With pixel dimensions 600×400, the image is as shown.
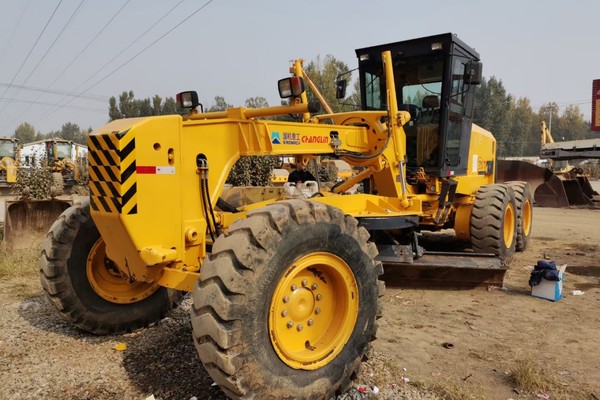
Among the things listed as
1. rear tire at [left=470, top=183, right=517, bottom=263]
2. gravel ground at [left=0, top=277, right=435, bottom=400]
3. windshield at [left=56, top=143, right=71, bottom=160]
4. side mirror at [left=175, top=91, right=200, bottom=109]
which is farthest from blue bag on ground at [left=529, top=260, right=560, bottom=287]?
windshield at [left=56, top=143, right=71, bottom=160]

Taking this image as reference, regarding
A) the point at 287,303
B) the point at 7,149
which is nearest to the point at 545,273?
the point at 287,303

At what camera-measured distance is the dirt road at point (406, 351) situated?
3412mm

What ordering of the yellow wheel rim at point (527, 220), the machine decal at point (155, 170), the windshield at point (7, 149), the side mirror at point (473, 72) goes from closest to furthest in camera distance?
the machine decal at point (155, 170)
the side mirror at point (473, 72)
the yellow wheel rim at point (527, 220)
the windshield at point (7, 149)

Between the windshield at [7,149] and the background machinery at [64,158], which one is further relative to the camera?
the windshield at [7,149]

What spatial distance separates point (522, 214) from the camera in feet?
26.5

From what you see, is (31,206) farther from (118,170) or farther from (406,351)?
(406,351)

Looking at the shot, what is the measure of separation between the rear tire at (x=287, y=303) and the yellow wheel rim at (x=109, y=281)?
1.77 meters

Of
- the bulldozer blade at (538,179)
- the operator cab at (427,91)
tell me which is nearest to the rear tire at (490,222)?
the operator cab at (427,91)

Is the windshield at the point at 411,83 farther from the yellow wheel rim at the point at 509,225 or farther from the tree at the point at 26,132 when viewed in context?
the tree at the point at 26,132

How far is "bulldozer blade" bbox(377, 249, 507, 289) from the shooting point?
595 centimetres

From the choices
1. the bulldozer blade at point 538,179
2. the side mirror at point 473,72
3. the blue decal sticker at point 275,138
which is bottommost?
the bulldozer blade at point 538,179

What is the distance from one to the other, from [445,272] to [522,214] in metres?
2.86

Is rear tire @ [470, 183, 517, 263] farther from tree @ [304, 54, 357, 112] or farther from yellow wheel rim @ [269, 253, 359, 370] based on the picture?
tree @ [304, 54, 357, 112]

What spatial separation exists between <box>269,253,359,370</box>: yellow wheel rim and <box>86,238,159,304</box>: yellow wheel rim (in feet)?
5.77
